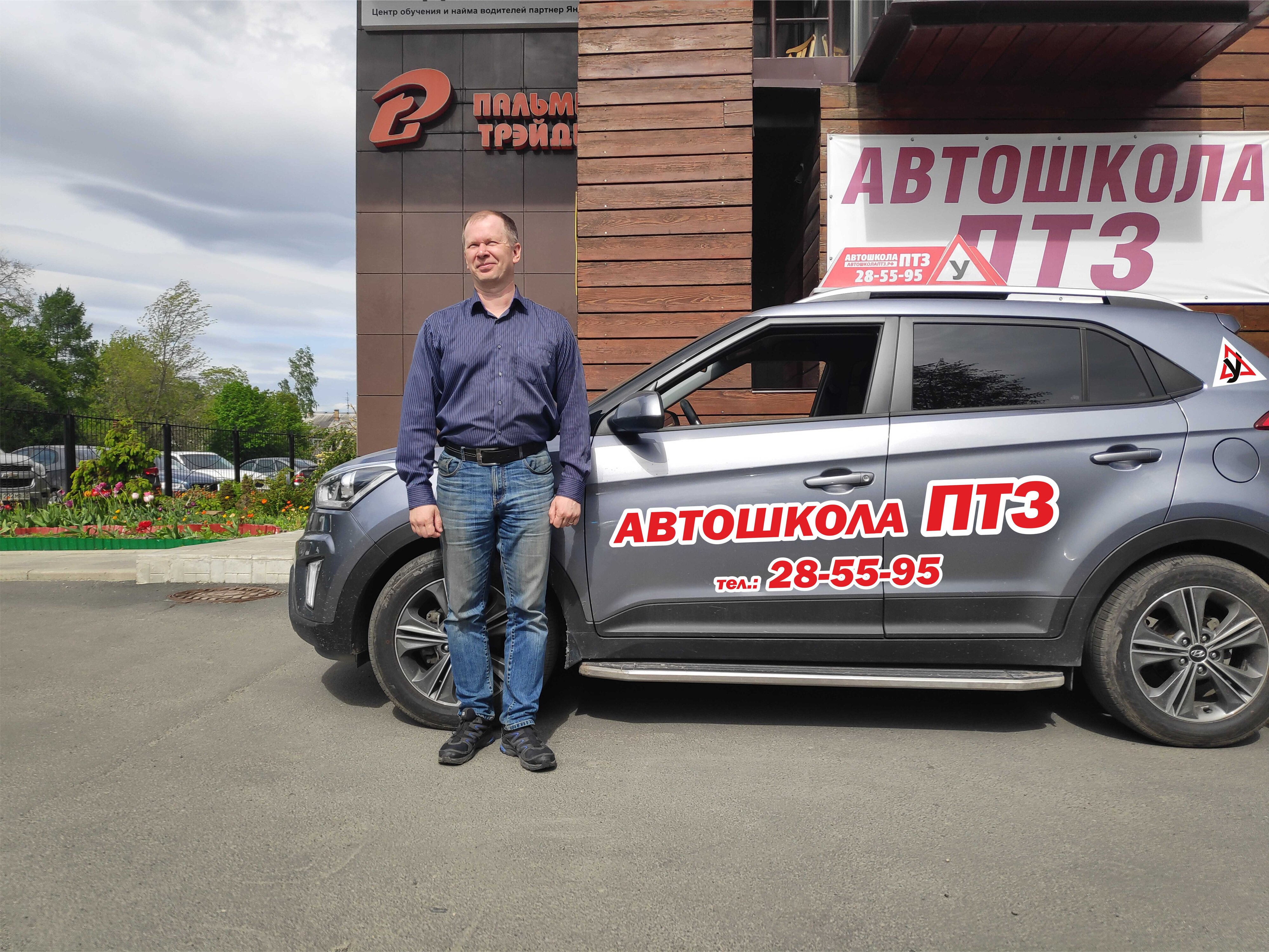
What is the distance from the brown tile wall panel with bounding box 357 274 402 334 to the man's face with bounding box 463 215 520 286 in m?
11.9

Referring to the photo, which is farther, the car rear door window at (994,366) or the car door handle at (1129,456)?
the car rear door window at (994,366)

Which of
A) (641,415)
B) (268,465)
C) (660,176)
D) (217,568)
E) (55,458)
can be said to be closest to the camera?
(641,415)

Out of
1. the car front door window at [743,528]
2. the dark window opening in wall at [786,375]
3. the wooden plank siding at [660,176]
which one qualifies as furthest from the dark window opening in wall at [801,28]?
the car front door window at [743,528]

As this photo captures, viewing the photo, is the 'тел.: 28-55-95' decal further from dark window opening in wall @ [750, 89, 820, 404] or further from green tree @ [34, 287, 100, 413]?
green tree @ [34, 287, 100, 413]

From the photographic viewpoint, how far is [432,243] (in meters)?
14.6

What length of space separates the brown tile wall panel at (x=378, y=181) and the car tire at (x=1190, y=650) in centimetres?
1377

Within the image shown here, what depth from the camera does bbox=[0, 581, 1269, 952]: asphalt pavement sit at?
2.16 metres

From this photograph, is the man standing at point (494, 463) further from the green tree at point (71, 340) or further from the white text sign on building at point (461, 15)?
the green tree at point (71, 340)

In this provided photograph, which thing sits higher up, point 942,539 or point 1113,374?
point 1113,374

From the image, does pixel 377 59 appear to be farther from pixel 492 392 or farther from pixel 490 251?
pixel 492 392

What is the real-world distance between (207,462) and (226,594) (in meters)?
13.4

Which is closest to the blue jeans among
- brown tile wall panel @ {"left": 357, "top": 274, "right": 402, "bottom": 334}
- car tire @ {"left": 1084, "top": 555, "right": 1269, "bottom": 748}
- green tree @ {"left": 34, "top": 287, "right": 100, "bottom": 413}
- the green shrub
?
car tire @ {"left": 1084, "top": 555, "right": 1269, "bottom": 748}

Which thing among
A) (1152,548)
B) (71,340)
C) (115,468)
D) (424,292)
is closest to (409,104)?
(424,292)

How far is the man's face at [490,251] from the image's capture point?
332 centimetres
